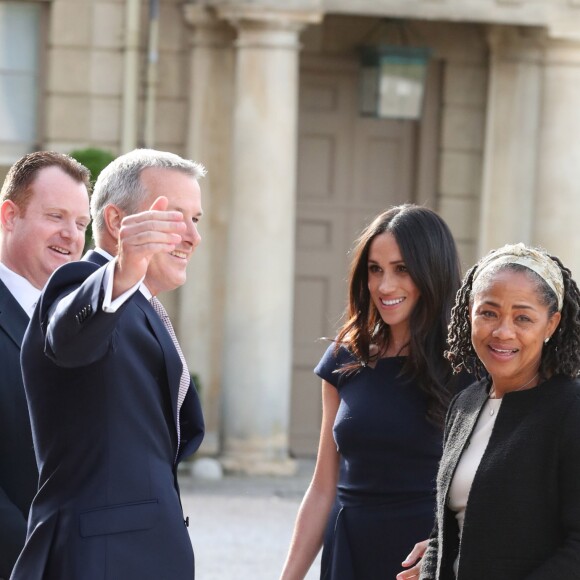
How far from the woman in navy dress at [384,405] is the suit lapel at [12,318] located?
944 mm

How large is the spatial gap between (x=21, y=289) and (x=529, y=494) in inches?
65.8

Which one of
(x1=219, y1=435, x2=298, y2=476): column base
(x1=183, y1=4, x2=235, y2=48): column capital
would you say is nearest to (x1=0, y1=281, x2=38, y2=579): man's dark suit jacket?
(x1=219, y1=435, x2=298, y2=476): column base

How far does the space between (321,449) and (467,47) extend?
26.5ft

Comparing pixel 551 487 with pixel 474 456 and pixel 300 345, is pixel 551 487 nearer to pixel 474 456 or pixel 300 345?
pixel 474 456

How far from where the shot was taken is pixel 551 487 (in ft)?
10.7

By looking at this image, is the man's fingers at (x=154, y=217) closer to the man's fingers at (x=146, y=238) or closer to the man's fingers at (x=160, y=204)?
the man's fingers at (x=146, y=238)

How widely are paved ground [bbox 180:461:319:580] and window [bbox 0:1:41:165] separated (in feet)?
9.38

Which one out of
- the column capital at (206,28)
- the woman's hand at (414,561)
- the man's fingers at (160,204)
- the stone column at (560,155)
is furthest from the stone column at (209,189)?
the man's fingers at (160,204)

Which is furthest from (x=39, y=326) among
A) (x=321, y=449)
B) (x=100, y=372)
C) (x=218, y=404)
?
(x=218, y=404)

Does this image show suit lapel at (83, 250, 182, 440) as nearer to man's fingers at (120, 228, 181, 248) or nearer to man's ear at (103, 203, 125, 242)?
man's ear at (103, 203, 125, 242)

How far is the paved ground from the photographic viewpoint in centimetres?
825

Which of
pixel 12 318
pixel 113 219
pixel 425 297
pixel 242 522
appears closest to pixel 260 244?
pixel 242 522

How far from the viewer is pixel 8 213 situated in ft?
14.2

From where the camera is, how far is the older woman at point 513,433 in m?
3.27
